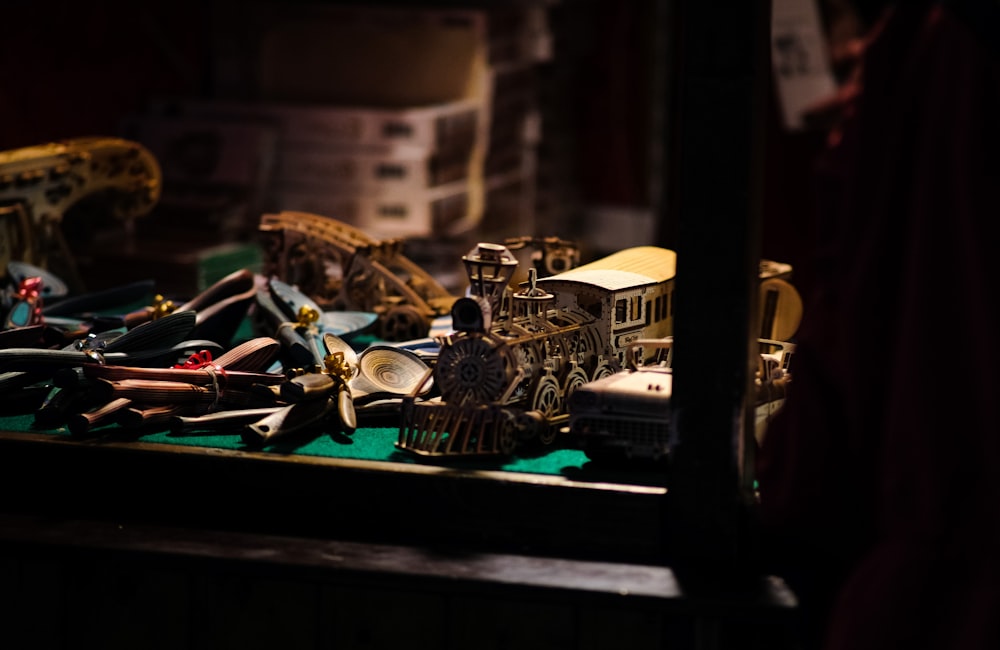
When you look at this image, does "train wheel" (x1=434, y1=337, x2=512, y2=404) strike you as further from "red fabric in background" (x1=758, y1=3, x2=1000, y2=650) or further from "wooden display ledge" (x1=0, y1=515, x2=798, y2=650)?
"red fabric in background" (x1=758, y1=3, x2=1000, y2=650)

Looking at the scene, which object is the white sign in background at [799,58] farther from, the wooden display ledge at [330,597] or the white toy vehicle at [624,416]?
the wooden display ledge at [330,597]

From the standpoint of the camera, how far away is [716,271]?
238cm

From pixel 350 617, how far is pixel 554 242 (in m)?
1.10

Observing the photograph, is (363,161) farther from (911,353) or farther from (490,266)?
(911,353)

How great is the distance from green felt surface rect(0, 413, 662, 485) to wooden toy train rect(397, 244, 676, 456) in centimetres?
2

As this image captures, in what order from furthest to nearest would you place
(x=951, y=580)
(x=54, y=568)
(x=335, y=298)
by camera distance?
(x=335, y=298) < (x=54, y=568) < (x=951, y=580)

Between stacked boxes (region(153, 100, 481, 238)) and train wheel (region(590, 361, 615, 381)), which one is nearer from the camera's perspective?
train wheel (region(590, 361, 615, 381))

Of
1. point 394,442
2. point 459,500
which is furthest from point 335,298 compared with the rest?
point 459,500

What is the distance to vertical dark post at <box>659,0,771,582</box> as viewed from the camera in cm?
235

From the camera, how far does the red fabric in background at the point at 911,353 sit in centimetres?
211

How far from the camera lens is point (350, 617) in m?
2.55

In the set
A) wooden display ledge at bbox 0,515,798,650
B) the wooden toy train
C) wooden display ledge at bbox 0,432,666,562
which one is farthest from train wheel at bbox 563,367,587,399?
wooden display ledge at bbox 0,515,798,650

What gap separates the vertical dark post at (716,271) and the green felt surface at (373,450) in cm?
17

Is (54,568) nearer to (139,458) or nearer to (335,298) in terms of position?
(139,458)
